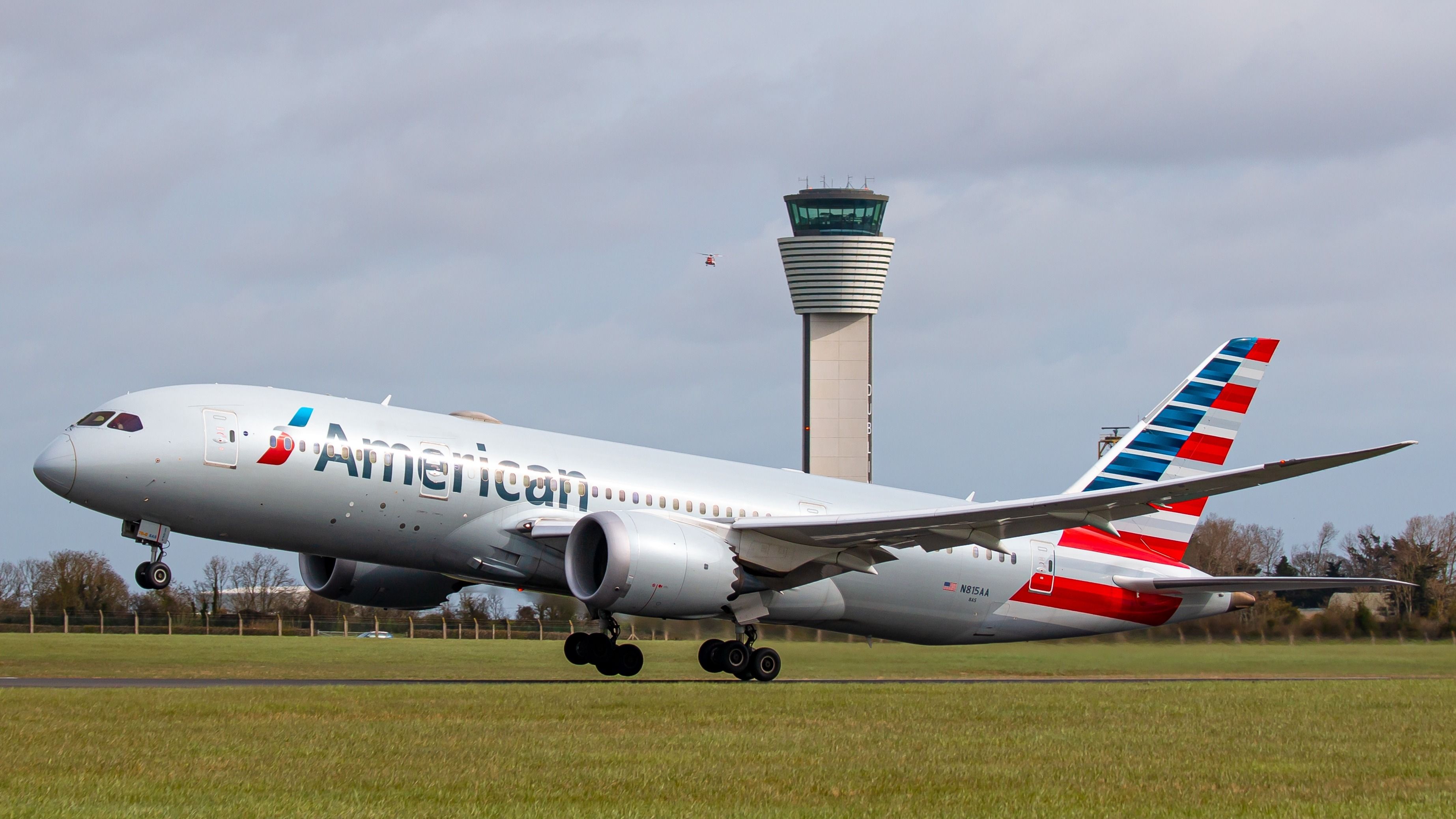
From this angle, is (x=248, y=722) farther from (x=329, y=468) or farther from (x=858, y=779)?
(x=329, y=468)

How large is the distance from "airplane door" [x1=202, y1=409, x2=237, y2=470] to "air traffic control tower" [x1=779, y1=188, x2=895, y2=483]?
89.8 metres

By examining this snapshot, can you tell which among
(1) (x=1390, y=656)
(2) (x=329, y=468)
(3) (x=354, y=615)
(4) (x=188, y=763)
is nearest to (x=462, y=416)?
(2) (x=329, y=468)

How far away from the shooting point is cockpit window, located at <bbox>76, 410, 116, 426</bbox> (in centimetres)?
2272

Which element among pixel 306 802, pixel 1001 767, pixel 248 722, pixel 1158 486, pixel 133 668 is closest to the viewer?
pixel 306 802

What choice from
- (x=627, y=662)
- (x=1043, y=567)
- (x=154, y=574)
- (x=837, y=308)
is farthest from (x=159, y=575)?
(x=837, y=308)

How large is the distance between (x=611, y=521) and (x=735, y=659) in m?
3.86

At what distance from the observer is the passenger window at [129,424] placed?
889 inches

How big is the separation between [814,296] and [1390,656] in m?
85.3

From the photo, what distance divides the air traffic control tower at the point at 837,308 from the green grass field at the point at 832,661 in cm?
7748

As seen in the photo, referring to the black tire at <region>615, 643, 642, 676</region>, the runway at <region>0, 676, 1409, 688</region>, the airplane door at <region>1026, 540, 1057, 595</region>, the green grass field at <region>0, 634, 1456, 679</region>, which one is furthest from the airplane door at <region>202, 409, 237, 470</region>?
the airplane door at <region>1026, 540, 1057, 595</region>

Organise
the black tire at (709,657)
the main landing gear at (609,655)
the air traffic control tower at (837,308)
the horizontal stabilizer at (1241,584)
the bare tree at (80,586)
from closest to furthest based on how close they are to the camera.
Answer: the black tire at (709,657), the horizontal stabilizer at (1241,584), the main landing gear at (609,655), the bare tree at (80,586), the air traffic control tower at (837,308)

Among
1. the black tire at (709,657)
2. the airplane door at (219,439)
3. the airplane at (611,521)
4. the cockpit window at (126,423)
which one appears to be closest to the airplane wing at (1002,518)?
the airplane at (611,521)

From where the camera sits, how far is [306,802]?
9.79 m

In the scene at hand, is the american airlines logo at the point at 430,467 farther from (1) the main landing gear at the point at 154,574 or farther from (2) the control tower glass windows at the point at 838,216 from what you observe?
(2) the control tower glass windows at the point at 838,216
